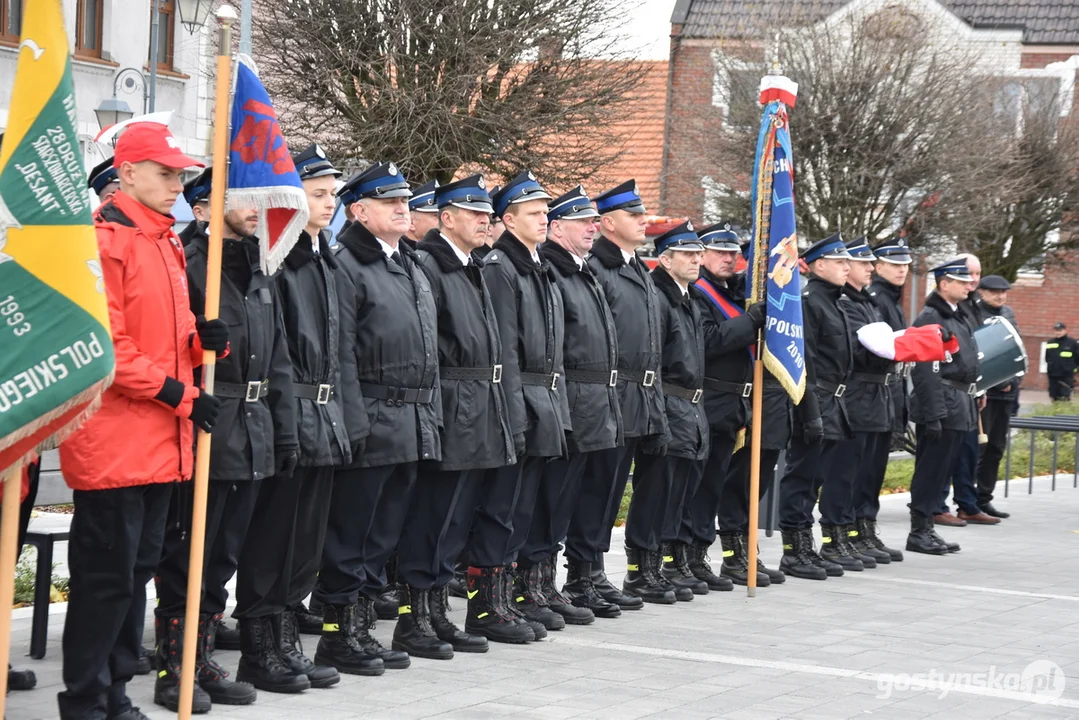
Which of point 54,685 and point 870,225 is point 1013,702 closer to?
point 54,685

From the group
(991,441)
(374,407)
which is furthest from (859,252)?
(374,407)

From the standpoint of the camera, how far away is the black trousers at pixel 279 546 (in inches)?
269

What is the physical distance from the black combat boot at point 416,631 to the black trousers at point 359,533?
30 centimetres

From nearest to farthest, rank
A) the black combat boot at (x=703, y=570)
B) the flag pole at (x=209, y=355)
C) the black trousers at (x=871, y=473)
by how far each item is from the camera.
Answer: the flag pole at (x=209, y=355) → the black combat boot at (x=703, y=570) → the black trousers at (x=871, y=473)

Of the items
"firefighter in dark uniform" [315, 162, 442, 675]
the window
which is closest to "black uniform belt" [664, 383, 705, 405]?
"firefighter in dark uniform" [315, 162, 442, 675]

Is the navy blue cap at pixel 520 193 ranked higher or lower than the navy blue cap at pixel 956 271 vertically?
higher

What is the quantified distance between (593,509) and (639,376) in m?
0.80

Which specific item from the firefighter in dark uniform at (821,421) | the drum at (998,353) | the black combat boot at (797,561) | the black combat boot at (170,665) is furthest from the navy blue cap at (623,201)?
the drum at (998,353)

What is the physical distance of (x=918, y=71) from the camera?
82.4 feet

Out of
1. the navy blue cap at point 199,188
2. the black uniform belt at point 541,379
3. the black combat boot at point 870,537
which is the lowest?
the black combat boot at point 870,537

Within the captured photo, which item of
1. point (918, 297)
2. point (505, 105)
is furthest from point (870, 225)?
point (918, 297)

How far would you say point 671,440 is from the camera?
31.3 ft

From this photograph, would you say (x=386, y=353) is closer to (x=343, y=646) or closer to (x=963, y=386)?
(x=343, y=646)

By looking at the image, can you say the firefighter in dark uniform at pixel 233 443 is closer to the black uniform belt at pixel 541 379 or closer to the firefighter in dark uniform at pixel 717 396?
the black uniform belt at pixel 541 379
